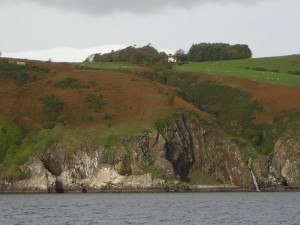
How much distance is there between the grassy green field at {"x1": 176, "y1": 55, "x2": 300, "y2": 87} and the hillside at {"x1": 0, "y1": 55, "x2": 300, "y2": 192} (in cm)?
1369

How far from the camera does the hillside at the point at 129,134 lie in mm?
102188

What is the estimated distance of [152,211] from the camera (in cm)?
6444

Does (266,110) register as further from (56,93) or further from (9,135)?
(9,135)

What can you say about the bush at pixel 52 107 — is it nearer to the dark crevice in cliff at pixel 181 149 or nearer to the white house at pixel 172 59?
the dark crevice in cliff at pixel 181 149

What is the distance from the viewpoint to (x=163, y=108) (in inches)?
4599

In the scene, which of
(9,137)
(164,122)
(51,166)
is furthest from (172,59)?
(51,166)

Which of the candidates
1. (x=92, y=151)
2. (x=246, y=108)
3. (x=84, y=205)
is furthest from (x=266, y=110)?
(x=84, y=205)

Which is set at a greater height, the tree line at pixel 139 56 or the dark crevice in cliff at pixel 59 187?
the tree line at pixel 139 56

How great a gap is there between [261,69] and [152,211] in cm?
11046

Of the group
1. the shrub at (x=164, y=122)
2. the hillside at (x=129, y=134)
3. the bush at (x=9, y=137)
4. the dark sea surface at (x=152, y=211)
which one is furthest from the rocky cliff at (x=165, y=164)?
the dark sea surface at (x=152, y=211)

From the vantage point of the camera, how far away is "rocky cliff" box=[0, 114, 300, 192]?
331 ft

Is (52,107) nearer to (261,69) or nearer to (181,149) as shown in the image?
(181,149)

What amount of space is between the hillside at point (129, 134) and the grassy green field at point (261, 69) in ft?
44.9

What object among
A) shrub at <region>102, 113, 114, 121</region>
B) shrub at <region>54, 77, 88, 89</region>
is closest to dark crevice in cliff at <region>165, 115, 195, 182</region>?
shrub at <region>102, 113, 114, 121</region>
